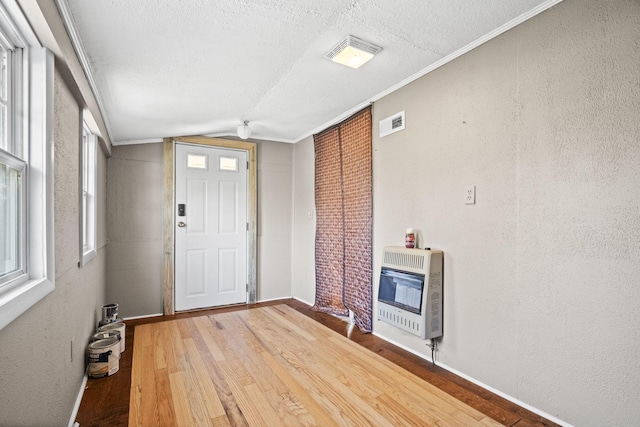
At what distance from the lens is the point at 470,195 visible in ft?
7.25

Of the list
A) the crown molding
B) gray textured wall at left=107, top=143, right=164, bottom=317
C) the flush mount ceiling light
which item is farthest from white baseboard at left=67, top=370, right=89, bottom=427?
the flush mount ceiling light

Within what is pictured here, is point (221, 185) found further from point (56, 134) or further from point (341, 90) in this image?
point (56, 134)

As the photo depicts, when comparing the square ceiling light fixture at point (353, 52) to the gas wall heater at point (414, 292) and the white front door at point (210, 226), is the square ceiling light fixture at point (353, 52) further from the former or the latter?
the white front door at point (210, 226)

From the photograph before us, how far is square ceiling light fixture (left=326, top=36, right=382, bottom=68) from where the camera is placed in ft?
6.73

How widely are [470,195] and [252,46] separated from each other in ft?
5.66

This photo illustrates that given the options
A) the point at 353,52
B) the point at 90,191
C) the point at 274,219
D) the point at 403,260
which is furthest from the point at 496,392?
the point at 90,191

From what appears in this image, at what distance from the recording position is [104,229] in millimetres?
3406

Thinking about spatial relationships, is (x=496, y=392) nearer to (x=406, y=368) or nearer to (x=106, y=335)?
(x=406, y=368)

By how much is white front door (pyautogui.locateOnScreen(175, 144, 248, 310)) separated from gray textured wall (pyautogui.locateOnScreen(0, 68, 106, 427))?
5.15ft

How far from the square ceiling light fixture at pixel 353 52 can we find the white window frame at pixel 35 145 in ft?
5.03

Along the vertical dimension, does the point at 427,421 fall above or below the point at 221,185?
below

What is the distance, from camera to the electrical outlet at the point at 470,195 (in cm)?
219

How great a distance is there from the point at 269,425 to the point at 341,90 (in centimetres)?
254

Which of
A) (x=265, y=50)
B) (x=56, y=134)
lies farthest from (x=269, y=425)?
(x=265, y=50)
